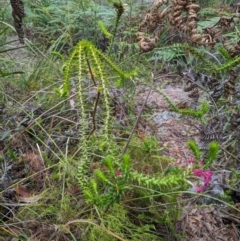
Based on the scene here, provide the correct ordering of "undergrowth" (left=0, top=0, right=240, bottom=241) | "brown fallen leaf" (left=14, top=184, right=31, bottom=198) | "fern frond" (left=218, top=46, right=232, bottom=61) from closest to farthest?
"undergrowth" (left=0, top=0, right=240, bottom=241) → "fern frond" (left=218, top=46, right=232, bottom=61) → "brown fallen leaf" (left=14, top=184, right=31, bottom=198)

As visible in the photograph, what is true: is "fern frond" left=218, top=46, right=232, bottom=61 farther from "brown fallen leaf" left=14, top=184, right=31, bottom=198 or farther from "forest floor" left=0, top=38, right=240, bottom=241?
"brown fallen leaf" left=14, top=184, right=31, bottom=198

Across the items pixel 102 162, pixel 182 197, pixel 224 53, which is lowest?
pixel 182 197

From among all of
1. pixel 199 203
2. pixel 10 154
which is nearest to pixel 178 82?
pixel 199 203

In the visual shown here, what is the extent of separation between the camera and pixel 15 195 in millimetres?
1409

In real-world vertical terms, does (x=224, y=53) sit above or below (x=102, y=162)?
above

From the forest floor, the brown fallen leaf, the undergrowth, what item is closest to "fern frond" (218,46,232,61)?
the undergrowth

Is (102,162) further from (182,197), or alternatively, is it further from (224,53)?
(224,53)

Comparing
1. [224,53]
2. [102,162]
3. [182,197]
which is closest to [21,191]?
[102,162]

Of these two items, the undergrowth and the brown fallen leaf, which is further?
the brown fallen leaf

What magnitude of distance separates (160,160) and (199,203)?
0.73ft

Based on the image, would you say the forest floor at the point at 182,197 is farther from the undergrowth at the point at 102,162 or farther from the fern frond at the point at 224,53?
the fern frond at the point at 224,53

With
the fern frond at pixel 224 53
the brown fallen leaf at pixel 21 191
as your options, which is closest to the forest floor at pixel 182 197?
the brown fallen leaf at pixel 21 191

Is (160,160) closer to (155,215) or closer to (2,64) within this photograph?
(155,215)

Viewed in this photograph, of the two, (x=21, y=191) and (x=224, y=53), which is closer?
(x=224, y=53)
